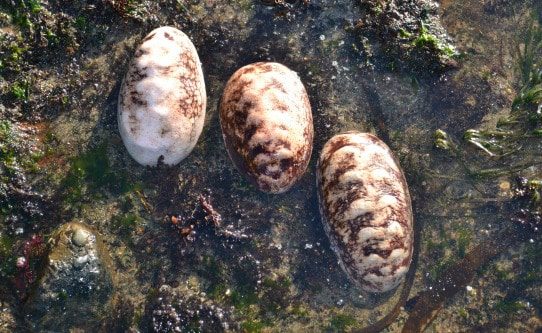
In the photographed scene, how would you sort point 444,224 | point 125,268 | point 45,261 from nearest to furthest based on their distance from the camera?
point 45,261, point 125,268, point 444,224

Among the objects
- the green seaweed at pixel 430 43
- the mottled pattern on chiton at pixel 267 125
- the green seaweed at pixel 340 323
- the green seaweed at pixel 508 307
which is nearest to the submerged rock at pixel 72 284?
the mottled pattern on chiton at pixel 267 125

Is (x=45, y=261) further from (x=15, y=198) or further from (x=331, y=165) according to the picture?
(x=331, y=165)

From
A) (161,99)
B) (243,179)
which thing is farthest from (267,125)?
(161,99)

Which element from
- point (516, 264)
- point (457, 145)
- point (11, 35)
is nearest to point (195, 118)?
point (11, 35)

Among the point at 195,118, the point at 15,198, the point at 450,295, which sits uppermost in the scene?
the point at 195,118

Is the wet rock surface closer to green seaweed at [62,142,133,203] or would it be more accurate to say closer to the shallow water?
the shallow water

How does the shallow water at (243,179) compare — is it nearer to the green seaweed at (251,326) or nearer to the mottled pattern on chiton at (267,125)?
the green seaweed at (251,326)

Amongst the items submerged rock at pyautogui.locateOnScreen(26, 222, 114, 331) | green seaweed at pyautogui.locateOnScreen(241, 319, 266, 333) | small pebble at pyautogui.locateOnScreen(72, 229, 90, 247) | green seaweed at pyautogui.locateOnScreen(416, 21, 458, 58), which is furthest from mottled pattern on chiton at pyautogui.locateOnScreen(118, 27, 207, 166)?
green seaweed at pyautogui.locateOnScreen(416, 21, 458, 58)
